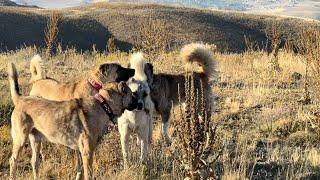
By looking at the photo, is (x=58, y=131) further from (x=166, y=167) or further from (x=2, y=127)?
(x=2, y=127)

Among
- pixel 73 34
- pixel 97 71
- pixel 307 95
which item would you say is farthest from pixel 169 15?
pixel 97 71

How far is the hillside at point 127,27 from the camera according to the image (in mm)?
38594

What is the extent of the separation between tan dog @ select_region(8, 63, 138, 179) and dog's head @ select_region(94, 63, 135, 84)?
3.90 ft

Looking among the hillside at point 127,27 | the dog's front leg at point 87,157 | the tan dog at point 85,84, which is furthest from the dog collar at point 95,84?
the hillside at point 127,27

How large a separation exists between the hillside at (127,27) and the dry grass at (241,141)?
66.4ft

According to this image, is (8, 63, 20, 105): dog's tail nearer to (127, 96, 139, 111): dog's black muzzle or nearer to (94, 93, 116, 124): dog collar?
(94, 93, 116, 124): dog collar

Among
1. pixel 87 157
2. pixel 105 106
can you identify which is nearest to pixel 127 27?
pixel 105 106

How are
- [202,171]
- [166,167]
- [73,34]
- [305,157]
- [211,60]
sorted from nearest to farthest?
1. [202,171]
2. [166,167]
3. [305,157]
4. [211,60]
5. [73,34]

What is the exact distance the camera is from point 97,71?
27.9 feet

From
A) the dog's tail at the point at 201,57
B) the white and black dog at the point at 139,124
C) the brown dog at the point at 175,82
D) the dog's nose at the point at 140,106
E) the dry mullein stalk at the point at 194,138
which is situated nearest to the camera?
the dry mullein stalk at the point at 194,138

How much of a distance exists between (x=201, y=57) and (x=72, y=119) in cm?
431

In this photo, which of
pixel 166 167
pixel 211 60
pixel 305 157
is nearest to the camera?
pixel 166 167

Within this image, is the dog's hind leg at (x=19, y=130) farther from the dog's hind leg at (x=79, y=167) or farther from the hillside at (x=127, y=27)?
the hillside at (x=127, y=27)

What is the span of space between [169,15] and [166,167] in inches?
1688
